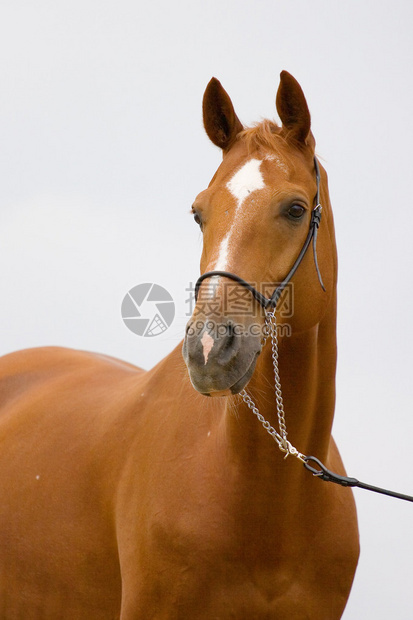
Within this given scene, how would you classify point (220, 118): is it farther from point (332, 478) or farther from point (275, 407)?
point (332, 478)

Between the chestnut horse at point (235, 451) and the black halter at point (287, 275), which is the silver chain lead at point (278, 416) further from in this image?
the black halter at point (287, 275)

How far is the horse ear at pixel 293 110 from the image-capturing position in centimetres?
317

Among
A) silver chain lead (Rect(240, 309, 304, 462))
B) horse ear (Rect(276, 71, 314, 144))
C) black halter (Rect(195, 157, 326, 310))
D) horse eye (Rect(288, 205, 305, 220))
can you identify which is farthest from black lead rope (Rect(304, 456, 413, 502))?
horse ear (Rect(276, 71, 314, 144))

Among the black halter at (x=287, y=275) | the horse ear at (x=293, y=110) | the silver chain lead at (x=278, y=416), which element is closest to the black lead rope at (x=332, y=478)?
the silver chain lead at (x=278, y=416)

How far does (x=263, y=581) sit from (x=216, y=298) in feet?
3.99

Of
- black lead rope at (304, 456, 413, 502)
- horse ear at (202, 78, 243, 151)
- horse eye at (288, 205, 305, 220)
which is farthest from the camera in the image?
horse ear at (202, 78, 243, 151)

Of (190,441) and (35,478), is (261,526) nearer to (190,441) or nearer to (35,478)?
(190,441)

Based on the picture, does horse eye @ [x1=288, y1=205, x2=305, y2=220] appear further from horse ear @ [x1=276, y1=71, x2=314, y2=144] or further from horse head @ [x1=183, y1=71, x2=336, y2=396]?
horse ear @ [x1=276, y1=71, x2=314, y2=144]

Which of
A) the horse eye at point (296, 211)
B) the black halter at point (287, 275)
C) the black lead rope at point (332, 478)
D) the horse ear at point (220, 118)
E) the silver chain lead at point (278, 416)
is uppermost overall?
the horse ear at point (220, 118)

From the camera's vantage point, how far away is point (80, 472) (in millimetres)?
3951

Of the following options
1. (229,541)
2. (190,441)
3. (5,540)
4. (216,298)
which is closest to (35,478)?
(5,540)

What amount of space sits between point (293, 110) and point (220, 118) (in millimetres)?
332

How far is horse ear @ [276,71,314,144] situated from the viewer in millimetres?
3166

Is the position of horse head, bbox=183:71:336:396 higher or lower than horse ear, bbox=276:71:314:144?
lower
